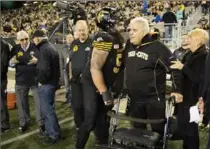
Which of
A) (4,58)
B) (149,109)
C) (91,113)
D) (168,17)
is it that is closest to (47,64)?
(4,58)

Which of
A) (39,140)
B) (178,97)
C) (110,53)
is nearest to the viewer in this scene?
(178,97)

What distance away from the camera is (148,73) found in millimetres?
3705

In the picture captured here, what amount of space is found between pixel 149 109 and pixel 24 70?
247cm

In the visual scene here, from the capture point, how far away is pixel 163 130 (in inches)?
145

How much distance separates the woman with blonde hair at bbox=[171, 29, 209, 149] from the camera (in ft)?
12.8

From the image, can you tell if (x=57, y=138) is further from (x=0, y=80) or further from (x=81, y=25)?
(x=81, y=25)

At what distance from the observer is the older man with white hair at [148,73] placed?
3.69 meters

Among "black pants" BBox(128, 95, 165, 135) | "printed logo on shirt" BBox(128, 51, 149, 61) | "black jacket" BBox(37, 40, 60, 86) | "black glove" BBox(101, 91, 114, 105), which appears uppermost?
"printed logo on shirt" BBox(128, 51, 149, 61)

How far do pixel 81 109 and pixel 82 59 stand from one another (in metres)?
0.62

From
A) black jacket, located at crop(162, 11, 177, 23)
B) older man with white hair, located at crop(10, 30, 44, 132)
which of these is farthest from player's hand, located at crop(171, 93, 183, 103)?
black jacket, located at crop(162, 11, 177, 23)

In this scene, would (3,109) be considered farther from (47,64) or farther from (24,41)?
(47,64)

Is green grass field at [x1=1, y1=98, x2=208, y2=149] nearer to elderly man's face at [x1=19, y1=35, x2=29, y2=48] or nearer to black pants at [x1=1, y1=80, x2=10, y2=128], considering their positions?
black pants at [x1=1, y1=80, x2=10, y2=128]

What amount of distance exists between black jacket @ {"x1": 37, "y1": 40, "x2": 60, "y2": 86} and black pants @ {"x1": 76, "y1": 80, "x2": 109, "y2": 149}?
1.00m

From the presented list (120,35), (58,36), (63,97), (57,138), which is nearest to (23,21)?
(58,36)
